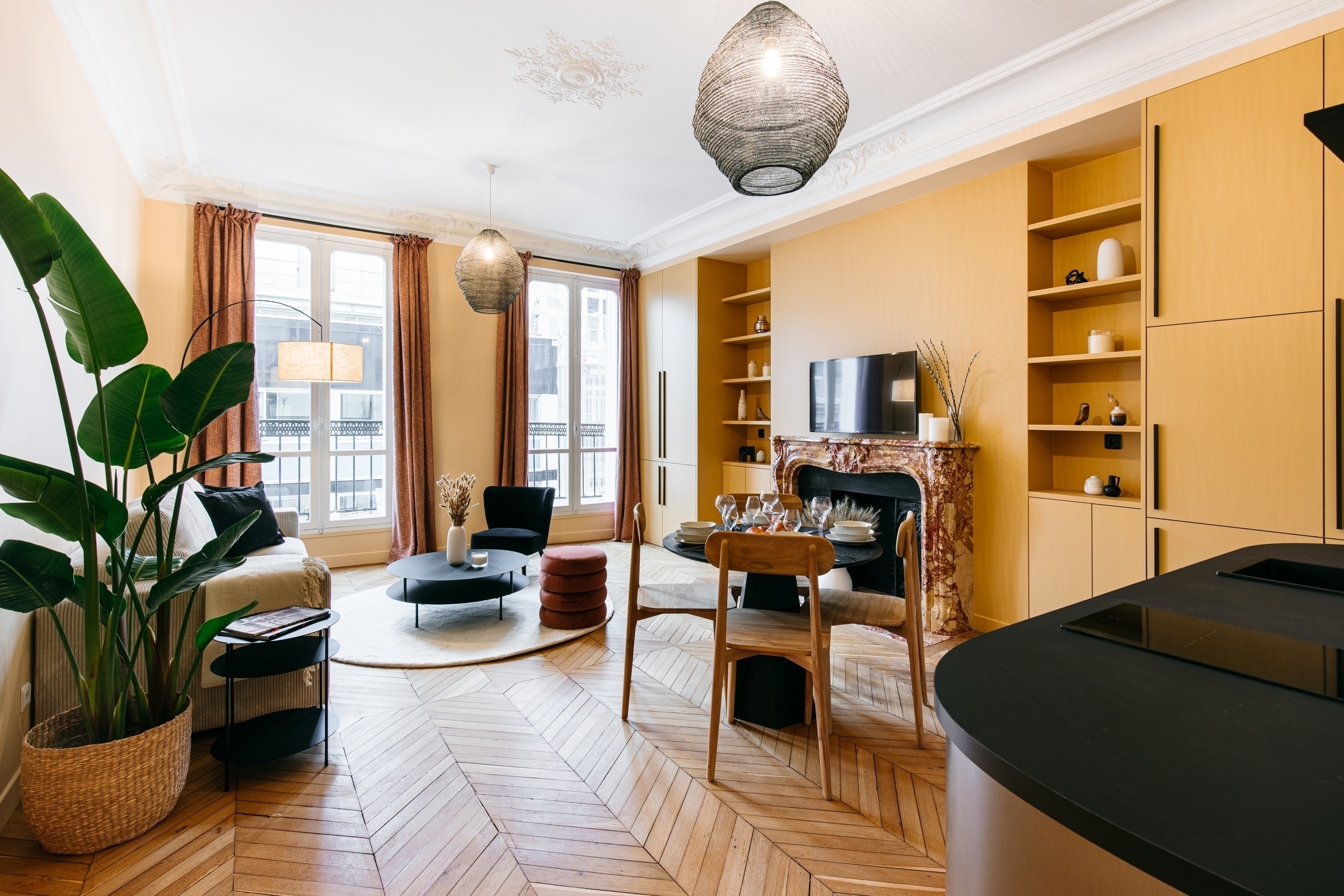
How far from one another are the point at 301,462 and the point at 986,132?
17.8 ft

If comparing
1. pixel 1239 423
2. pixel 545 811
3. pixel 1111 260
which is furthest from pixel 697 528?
pixel 1111 260

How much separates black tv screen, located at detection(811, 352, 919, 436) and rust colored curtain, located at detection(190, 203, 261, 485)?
4191 mm

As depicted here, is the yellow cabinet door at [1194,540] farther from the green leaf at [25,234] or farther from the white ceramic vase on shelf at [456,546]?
the green leaf at [25,234]

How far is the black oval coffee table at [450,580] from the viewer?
3701 millimetres

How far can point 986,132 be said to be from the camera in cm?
361

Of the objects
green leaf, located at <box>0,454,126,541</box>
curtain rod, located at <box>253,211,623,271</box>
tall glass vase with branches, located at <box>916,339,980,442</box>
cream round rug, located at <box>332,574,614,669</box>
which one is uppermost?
curtain rod, located at <box>253,211,623,271</box>

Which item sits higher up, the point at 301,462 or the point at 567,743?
the point at 301,462

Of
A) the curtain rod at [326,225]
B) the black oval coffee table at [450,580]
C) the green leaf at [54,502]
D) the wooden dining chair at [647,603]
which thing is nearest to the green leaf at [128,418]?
the green leaf at [54,502]

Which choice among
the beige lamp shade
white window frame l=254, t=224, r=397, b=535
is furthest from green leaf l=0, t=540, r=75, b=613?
white window frame l=254, t=224, r=397, b=535

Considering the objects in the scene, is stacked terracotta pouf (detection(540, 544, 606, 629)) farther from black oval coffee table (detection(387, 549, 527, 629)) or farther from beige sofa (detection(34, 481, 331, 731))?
beige sofa (detection(34, 481, 331, 731))

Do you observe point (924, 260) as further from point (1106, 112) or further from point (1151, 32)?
point (1151, 32)

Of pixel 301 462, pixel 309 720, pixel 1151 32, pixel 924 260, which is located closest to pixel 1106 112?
pixel 1151 32

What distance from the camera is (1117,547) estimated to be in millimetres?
3281

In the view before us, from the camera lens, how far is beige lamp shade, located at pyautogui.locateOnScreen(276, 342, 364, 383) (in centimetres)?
433
